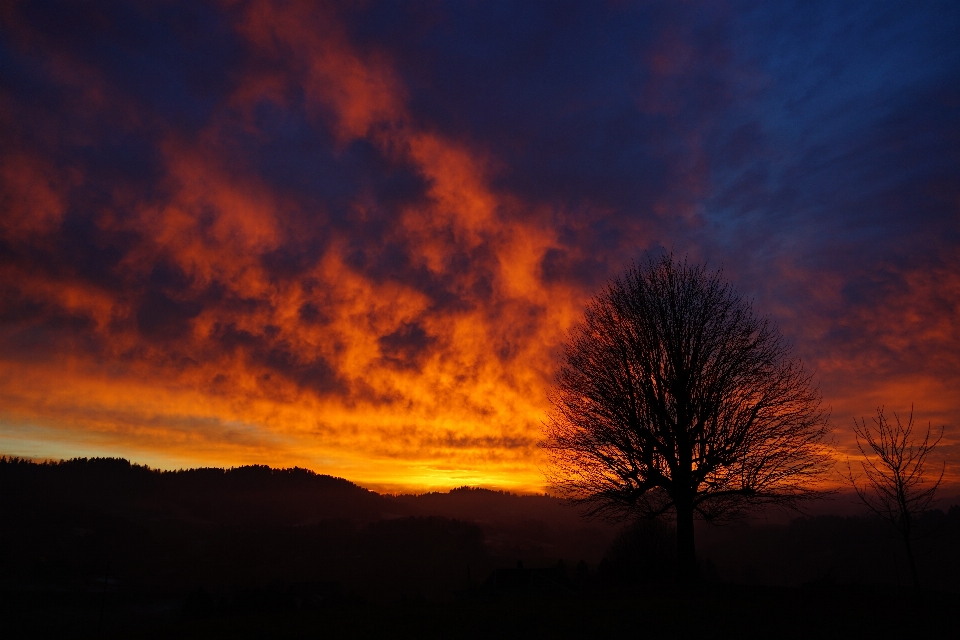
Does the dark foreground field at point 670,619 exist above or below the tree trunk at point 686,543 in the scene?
below

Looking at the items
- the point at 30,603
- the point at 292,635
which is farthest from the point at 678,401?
the point at 30,603

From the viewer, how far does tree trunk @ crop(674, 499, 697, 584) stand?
831 inches

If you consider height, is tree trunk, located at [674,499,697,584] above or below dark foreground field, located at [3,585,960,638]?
above

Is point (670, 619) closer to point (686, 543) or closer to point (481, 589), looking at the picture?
point (686, 543)

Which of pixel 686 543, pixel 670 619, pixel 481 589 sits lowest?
pixel 481 589

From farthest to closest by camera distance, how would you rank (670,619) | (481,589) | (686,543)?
(481,589) → (686,543) → (670,619)

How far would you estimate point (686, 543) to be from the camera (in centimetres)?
2173

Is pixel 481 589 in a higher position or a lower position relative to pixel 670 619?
lower

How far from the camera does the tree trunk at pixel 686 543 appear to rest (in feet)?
69.2

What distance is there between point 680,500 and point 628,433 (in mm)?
3396

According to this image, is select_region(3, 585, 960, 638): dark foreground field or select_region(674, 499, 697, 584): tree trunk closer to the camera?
select_region(3, 585, 960, 638): dark foreground field

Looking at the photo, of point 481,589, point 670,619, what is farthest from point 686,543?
point 481,589

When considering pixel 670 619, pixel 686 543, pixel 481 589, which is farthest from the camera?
pixel 481 589

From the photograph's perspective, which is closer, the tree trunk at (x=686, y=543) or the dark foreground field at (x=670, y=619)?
the dark foreground field at (x=670, y=619)
